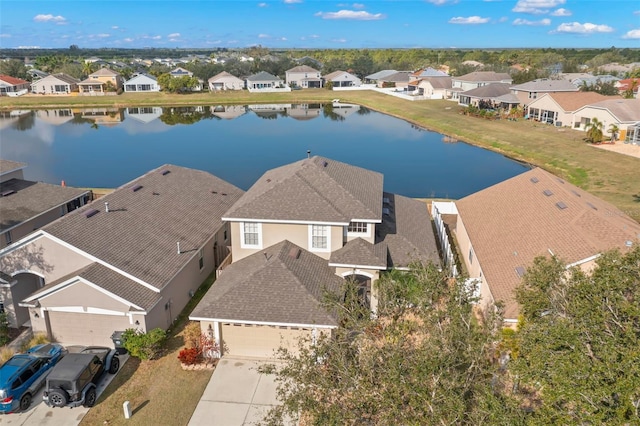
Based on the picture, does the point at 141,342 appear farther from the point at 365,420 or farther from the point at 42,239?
the point at 365,420

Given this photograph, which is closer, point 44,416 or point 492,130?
point 44,416

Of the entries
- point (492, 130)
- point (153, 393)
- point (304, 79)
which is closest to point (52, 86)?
point (304, 79)

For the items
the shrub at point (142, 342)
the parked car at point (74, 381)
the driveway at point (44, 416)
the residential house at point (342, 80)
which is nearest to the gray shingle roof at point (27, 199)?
the shrub at point (142, 342)

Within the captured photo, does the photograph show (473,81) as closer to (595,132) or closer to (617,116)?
(617,116)

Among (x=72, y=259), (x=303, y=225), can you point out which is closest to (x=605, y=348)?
(x=303, y=225)

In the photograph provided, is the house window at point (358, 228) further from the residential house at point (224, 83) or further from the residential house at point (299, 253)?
the residential house at point (224, 83)
